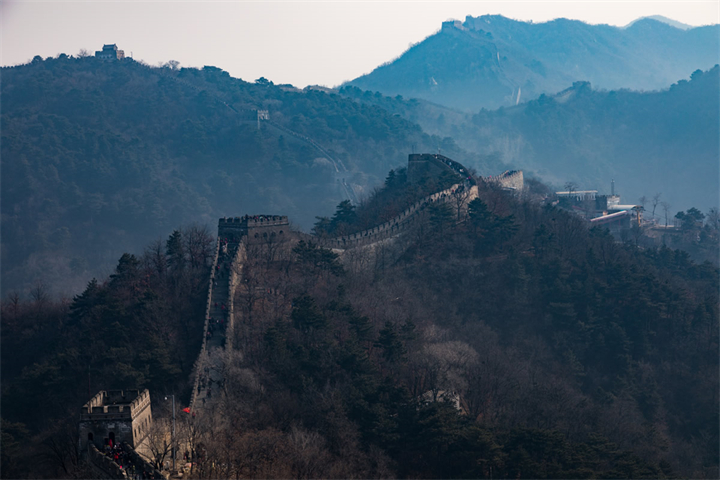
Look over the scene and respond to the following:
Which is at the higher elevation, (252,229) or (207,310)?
(252,229)

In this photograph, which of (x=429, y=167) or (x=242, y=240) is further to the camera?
(x=429, y=167)

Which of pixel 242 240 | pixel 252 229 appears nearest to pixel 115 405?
pixel 242 240

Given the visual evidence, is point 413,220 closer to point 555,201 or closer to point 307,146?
point 555,201

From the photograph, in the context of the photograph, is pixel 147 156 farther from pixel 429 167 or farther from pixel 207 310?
pixel 207 310

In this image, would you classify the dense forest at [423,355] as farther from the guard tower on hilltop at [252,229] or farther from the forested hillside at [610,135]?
the forested hillside at [610,135]

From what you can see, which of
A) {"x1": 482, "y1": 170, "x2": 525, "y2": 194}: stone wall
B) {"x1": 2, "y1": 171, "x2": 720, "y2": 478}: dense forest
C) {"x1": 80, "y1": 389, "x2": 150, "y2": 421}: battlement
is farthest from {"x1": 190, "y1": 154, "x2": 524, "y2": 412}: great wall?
{"x1": 482, "y1": 170, "x2": 525, "y2": 194}: stone wall
